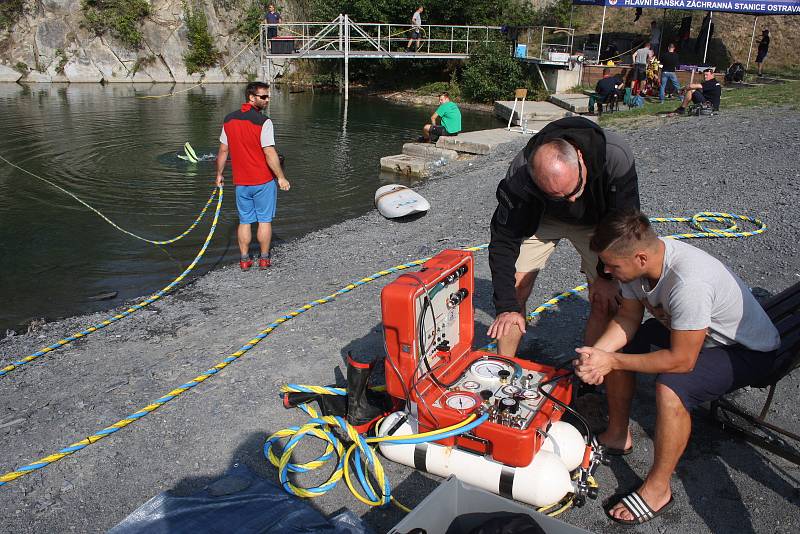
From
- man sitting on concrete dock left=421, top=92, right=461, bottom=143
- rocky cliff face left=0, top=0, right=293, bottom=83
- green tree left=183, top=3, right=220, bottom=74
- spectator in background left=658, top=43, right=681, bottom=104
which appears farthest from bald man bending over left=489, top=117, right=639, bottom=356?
green tree left=183, top=3, right=220, bottom=74

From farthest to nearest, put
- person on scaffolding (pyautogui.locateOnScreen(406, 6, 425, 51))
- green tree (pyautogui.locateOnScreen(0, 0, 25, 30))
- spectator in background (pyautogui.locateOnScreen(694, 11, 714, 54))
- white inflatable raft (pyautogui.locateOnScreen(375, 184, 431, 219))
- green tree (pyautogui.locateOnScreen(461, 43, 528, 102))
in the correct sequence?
1. green tree (pyautogui.locateOnScreen(0, 0, 25, 30))
2. person on scaffolding (pyautogui.locateOnScreen(406, 6, 425, 51))
3. green tree (pyautogui.locateOnScreen(461, 43, 528, 102))
4. spectator in background (pyautogui.locateOnScreen(694, 11, 714, 54))
5. white inflatable raft (pyautogui.locateOnScreen(375, 184, 431, 219))

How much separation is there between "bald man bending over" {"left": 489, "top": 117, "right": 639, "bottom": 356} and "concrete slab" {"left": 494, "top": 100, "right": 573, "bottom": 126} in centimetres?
1768

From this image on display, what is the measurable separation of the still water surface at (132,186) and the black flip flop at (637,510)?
22.7 feet

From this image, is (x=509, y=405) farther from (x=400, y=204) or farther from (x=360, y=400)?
(x=400, y=204)

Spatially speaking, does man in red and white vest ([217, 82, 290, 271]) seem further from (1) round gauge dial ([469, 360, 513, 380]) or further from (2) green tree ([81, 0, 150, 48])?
(2) green tree ([81, 0, 150, 48])

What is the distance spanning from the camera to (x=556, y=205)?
13.9 ft

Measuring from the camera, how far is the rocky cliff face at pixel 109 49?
35.6 m

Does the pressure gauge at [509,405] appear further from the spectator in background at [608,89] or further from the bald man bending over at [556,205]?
the spectator in background at [608,89]

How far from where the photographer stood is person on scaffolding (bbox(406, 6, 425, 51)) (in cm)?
3256

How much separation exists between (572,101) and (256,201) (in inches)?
752

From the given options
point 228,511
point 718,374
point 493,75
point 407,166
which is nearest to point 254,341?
point 228,511

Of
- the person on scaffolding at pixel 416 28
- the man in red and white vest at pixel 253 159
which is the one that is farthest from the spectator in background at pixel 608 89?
the person on scaffolding at pixel 416 28

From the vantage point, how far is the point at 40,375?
18.1ft

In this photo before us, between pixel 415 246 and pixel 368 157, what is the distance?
907 cm
